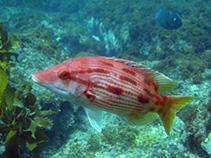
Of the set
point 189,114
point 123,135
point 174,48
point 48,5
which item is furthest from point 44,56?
point 48,5

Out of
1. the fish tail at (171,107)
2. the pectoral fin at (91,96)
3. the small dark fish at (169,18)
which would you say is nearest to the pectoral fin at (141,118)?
the fish tail at (171,107)

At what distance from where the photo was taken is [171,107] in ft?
5.61

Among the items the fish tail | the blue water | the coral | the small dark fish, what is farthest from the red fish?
the small dark fish

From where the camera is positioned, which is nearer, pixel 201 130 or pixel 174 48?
pixel 201 130

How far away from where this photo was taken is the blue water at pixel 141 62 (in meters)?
3.06

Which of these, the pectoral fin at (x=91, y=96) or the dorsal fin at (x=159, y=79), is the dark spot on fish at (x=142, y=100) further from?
the pectoral fin at (x=91, y=96)

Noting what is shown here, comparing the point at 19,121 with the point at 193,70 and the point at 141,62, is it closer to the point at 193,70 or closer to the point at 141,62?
the point at 141,62

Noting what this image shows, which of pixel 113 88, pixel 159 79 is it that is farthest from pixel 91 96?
pixel 159 79

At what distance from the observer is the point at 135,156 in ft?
9.10

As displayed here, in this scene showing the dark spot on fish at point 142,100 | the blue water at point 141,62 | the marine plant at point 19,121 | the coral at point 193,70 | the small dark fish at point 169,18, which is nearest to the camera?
the dark spot on fish at point 142,100

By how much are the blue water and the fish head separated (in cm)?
162

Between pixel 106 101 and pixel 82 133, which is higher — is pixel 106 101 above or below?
above

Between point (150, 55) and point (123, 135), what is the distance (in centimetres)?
586

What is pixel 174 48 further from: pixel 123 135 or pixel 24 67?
pixel 24 67
